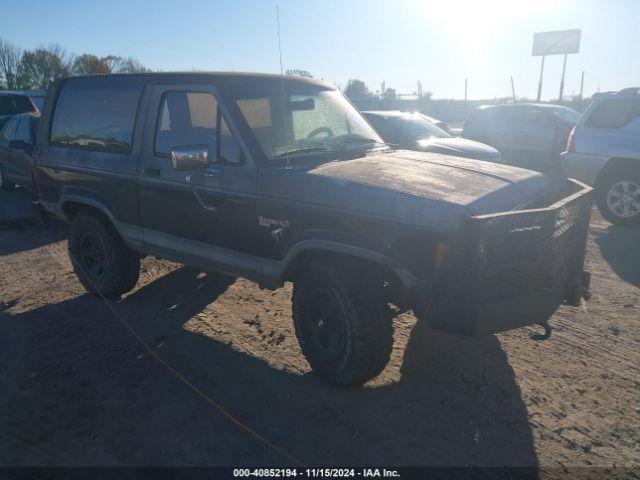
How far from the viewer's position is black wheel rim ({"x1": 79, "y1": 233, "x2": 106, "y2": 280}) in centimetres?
500

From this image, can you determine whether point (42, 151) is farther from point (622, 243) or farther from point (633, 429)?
point (622, 243)

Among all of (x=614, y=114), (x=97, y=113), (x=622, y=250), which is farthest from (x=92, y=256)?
(x=614, y=114)

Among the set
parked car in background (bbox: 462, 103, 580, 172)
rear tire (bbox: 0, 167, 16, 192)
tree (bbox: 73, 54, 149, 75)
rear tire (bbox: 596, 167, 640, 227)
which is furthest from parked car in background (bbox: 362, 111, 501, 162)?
tree (bbox: 73, 54, 149, 75)

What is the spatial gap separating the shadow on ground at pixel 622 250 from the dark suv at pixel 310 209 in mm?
2349

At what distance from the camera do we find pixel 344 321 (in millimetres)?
3273

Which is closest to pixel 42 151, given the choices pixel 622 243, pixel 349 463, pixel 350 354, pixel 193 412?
pixel 193 412

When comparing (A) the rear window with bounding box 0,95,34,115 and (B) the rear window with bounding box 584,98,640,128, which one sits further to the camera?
(A) the rear window with bounding box 0,95,34,115

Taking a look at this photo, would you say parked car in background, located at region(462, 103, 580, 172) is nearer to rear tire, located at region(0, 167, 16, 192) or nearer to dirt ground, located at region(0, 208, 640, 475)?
dirt ground, located at region(0, 208, 640, 475)

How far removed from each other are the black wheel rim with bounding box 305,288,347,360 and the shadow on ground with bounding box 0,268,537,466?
0.91ft

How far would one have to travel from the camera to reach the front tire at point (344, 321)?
322 centimetres

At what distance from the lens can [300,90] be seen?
4.30 meters

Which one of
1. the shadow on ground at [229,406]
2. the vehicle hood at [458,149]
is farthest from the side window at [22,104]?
the shadow on ground at [229,406]

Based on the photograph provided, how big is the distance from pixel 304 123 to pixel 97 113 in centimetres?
206

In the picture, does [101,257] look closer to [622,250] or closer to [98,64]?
[622,250]
